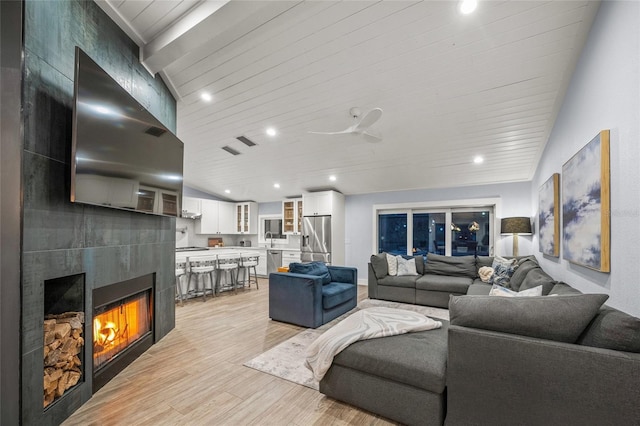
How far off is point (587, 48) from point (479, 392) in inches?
109

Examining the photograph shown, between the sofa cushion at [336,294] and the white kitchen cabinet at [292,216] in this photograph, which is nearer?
Answer: the sofa cushion at [336,294]

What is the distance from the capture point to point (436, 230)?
634cm

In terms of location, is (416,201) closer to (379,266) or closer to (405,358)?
(379,266)

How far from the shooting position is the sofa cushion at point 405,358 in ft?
5.67

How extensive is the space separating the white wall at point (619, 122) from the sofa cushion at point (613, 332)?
20 cm

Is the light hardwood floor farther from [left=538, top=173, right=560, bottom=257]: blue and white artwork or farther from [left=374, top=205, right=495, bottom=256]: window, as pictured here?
[left=374, top=205, right=495, bottom=256]: window

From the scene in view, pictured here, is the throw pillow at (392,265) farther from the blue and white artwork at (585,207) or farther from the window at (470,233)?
the blue and white artwork at (585,207)

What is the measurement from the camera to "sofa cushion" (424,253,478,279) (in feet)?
16.6

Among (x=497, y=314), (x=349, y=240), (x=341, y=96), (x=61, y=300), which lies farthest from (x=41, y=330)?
(x=349, y=240)

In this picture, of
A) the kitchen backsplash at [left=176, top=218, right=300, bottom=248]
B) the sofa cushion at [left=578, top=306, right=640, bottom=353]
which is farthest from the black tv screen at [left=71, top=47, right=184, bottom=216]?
the kitchen backsplash at [left=176, top=218, right=300, bottom=248]

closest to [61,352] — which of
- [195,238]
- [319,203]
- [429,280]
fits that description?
[429,280]

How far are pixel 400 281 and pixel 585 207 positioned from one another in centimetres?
333

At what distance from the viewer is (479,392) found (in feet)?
5.07

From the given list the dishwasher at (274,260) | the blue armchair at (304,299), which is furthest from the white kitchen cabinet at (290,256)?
the blue armchair at (304,299)
